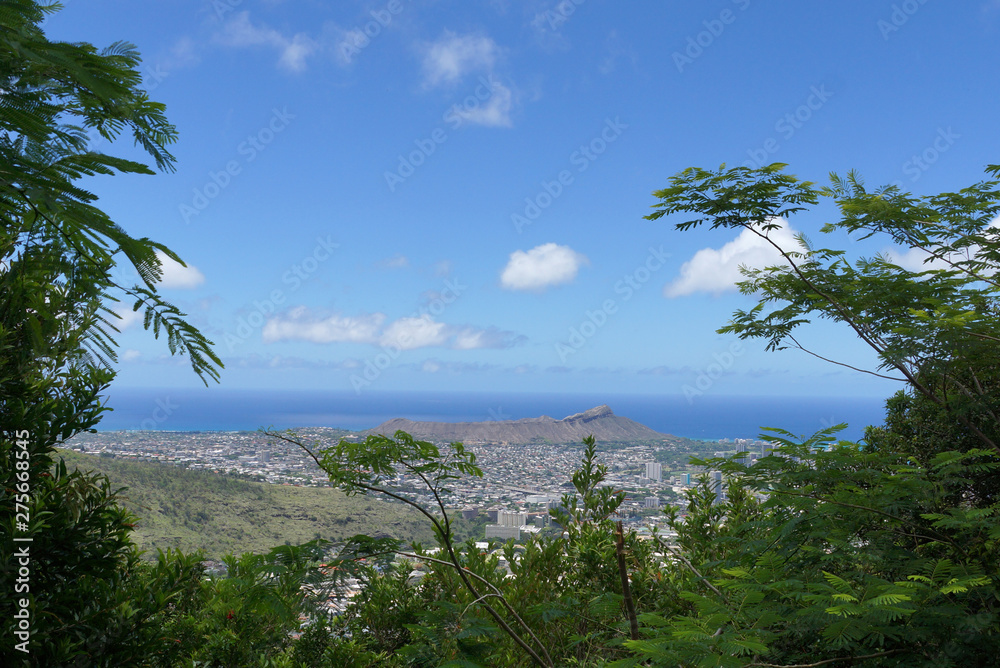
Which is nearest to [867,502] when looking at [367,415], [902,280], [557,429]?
[902,280]

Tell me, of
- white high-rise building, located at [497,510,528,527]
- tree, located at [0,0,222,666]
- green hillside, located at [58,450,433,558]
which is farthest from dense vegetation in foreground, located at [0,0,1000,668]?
green hillside, located at [58,450,433,558]

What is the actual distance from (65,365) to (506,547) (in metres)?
3.00

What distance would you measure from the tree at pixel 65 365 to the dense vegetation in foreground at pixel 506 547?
1 centimetres

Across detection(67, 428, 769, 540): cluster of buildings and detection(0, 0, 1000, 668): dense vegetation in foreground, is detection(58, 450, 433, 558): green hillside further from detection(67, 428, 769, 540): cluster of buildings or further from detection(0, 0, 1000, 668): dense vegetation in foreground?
detection(0, 0, 1000, 668): dense vegetation in foreground

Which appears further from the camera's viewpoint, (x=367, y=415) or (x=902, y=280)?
(x=367, y=415)

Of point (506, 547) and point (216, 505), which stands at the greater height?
point (506, 547)

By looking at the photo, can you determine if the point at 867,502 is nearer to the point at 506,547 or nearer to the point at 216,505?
the point at 506,547

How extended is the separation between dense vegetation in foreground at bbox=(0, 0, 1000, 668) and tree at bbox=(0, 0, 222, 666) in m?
0.01

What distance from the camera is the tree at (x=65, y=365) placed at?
156 centimetres

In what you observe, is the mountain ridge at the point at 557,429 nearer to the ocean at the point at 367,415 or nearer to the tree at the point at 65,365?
the ocean at the point at 367,415

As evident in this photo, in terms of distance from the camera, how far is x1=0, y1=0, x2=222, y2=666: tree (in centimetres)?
156

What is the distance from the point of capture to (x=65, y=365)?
2521 mm

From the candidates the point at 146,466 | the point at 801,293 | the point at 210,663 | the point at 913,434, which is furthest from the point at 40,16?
the point at 146,466

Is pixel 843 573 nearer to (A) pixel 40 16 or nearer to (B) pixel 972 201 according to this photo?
(B) pixel 972 201
